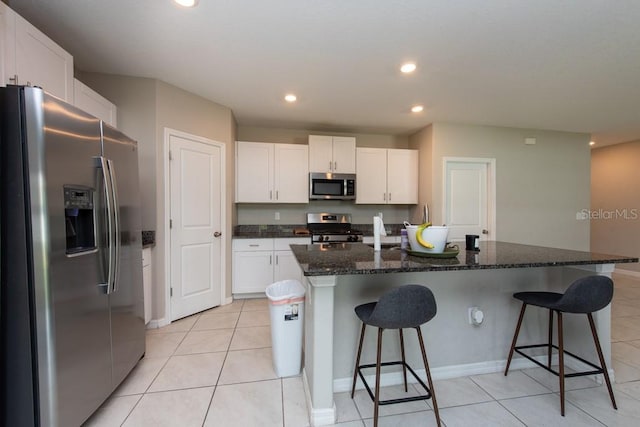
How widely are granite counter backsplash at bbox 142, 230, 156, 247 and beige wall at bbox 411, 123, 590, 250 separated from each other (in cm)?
350

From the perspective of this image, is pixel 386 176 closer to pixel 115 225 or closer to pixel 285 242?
pixel 285 242

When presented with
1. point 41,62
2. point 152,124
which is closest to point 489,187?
point 152,124

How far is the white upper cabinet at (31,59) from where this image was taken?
1.44 m

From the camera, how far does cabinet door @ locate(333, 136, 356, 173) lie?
402 centimetres

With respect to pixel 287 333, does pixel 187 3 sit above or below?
above

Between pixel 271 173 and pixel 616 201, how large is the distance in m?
6.37

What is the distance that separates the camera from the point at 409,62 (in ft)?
7.57

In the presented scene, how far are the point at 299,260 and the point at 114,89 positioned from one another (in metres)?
2.56

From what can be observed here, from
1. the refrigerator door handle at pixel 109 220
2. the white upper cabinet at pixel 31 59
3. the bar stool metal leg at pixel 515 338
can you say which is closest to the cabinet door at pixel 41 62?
the white upper cabinet at pixel 31 59

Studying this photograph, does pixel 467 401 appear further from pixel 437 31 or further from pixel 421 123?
pixel 421 123

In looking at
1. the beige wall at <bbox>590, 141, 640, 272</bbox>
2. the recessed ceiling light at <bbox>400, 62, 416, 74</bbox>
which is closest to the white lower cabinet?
the recessed ceiling light at <bbox>400, 62, 416, 74</bbox>

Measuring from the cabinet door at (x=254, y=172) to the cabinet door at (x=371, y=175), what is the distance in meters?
1.33

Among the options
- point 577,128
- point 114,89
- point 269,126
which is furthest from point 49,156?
point 577,128

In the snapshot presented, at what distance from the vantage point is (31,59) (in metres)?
1.59
